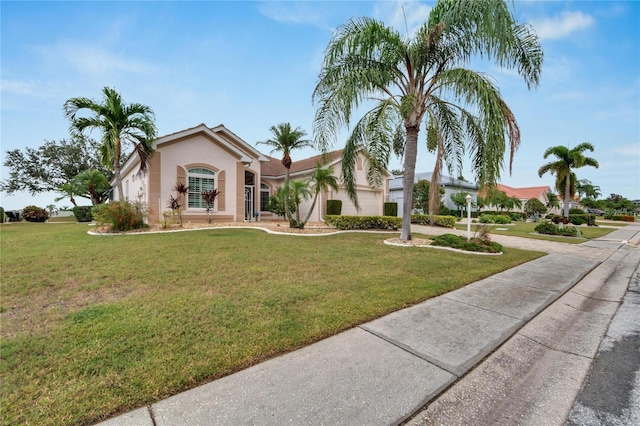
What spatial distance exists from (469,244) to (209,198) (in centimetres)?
1239

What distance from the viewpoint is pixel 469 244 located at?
9.23 meters

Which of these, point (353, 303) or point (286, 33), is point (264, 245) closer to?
point (353, 303)

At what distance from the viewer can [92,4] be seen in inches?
Answer: 328

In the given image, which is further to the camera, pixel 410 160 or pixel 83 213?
pixel 83 213

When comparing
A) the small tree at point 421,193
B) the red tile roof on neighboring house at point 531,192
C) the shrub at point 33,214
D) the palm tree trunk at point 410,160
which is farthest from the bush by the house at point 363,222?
the red tile roof on neighboring house at point 531,192

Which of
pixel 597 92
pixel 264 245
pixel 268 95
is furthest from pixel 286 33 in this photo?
pixel 597 92

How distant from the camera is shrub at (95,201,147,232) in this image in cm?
1154

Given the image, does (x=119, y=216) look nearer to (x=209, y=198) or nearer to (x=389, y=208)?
(x=209, y=198)

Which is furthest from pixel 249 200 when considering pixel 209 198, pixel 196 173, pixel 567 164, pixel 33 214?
pixel 567 164

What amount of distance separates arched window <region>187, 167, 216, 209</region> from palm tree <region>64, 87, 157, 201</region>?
2.40 meters

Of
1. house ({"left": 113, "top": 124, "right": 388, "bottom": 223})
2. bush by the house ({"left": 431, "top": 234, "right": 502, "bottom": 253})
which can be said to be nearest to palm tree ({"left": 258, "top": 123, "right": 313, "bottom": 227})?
house ({"left": 113, "top": 124, "right": 388, "bottom": 223})

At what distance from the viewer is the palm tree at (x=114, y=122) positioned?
12.9m

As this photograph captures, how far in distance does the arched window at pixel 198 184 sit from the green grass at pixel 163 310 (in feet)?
24.7

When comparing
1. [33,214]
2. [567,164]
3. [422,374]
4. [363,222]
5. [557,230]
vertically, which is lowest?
[422,374]
